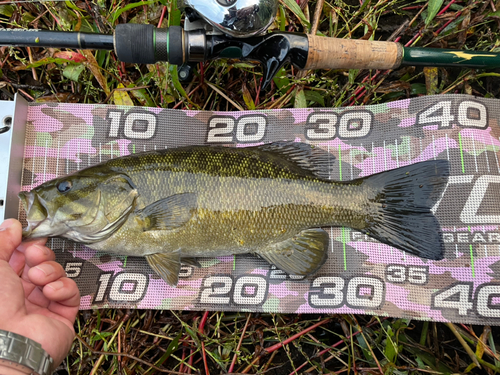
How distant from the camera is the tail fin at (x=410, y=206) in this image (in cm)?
238

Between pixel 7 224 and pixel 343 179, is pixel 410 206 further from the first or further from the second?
pixel 7 224

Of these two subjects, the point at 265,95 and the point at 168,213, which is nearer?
the point at 168,213

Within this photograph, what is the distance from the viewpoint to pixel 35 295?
2.17 metres

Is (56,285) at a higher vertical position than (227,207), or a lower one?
lower

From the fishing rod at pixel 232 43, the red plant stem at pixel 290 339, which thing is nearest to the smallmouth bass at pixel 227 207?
the red plant stem at pixel 290 339

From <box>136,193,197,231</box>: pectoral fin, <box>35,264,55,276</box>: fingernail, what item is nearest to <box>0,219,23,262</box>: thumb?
<box>35,264,55,276</box>: fingernail

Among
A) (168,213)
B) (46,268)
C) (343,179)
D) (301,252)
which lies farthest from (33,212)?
(343,179)

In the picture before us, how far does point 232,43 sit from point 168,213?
1115 mm

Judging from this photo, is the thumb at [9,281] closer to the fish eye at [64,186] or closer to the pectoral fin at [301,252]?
the fish eye at [64,186]

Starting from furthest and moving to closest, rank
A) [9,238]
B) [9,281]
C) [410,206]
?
[410,206]
[9,238]
[9,281]

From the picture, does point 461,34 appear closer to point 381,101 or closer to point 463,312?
point 381,101

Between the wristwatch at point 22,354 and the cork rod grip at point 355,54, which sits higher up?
the cork rod grip at point 355,54

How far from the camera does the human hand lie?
1842 mm

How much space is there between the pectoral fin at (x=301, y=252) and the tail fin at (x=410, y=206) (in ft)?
1.20
